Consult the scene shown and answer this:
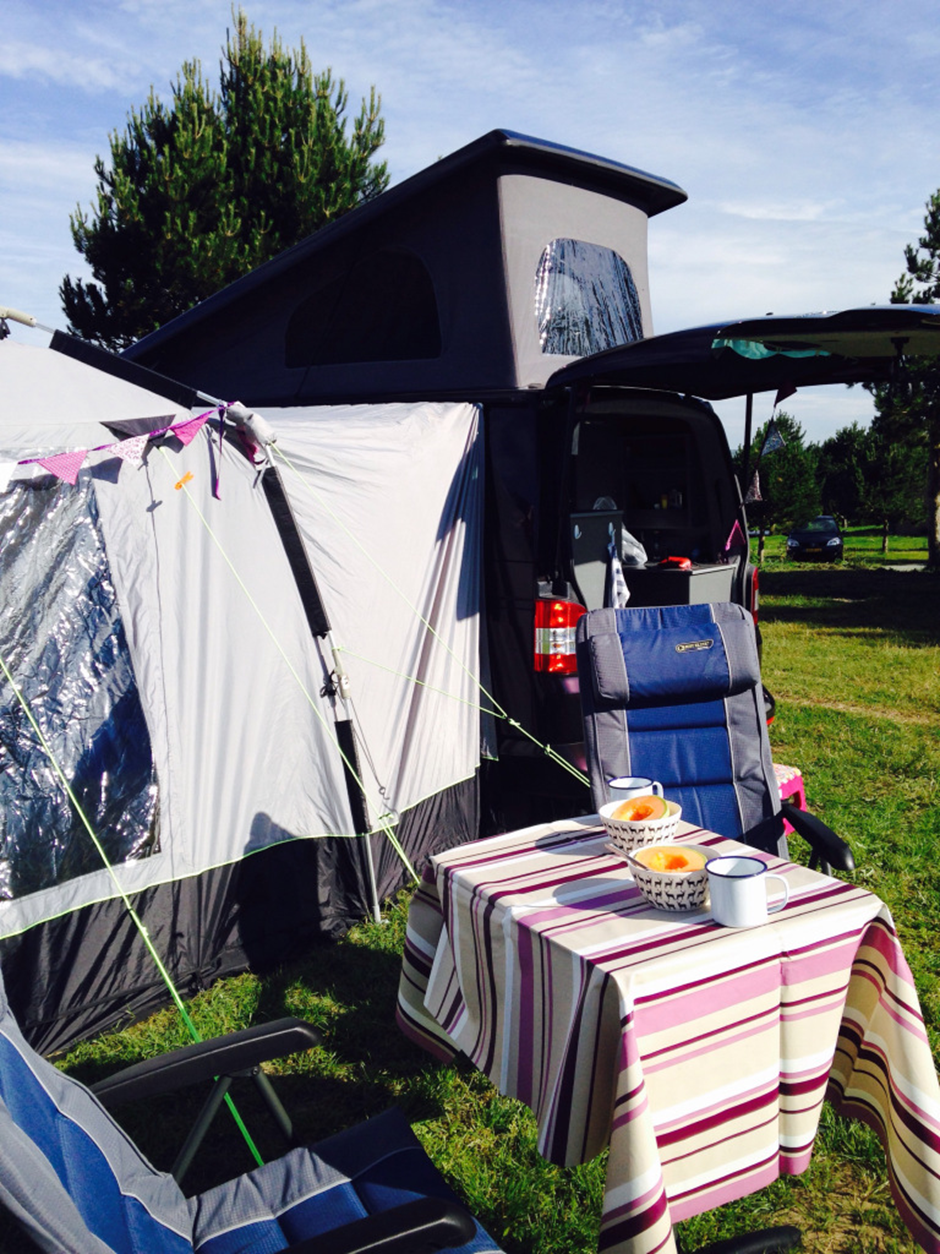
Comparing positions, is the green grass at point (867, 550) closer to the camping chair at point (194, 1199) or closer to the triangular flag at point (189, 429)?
the triangular flag at point (189, 429)

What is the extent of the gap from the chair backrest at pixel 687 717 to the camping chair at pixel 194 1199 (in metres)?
1.61

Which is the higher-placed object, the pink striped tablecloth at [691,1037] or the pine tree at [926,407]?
the pine tree at [926,407]

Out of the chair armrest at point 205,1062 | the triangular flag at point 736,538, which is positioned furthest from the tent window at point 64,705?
the triangular flag at point 736,538

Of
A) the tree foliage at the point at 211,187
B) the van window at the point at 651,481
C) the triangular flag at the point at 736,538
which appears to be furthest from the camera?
the tree foliage at the point at 211,187

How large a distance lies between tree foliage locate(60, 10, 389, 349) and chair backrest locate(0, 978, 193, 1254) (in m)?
16.1

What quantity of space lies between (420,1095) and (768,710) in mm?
2025

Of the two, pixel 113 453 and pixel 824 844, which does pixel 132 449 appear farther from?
pixel 824 844

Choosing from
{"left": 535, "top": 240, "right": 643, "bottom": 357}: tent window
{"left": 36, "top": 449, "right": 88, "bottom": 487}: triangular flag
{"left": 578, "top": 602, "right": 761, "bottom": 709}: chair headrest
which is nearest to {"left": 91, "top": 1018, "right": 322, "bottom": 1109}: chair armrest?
{"left": 578, "top": 602, "right": 761, "bottom": 709}: chair headrest

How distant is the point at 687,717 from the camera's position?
3.57m

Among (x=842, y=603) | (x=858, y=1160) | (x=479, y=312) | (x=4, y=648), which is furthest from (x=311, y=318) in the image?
(x=842, y=603)

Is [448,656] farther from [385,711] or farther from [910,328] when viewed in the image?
[910,328]

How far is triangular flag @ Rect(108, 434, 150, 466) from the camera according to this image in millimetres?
3262

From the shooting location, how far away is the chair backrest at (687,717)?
11.4 feet

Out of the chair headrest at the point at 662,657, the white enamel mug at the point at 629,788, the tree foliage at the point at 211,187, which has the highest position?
the tree foliage at the point at 211,187
